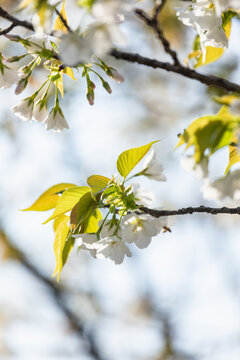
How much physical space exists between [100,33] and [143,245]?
33 centimetres

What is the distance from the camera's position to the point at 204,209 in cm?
62

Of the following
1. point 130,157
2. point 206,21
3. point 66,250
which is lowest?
point 66,250

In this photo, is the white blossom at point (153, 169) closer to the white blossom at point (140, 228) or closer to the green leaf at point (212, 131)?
the white blossom at point (140, 228)

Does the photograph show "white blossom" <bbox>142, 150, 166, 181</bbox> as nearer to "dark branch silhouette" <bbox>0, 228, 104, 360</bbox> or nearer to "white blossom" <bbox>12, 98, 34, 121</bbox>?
"white blossom" <bbox>12, 98, 34, 121</bbox>

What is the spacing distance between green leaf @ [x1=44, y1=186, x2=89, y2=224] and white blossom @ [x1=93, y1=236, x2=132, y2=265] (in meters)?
0.06

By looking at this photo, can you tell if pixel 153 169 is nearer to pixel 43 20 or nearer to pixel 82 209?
pixel 82 209

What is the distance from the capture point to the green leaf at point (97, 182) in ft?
1.95

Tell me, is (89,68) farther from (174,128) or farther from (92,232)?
(174,128)

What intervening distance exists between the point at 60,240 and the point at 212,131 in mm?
313

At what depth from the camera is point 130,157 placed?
0.60 m

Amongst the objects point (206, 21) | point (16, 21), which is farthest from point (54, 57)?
point (206, 21)

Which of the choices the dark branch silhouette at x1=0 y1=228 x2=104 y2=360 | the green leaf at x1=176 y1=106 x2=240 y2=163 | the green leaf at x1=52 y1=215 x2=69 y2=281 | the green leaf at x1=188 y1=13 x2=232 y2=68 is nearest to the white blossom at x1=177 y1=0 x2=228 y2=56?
the green leaf at x1=188 y1=13 x2=232 y2=68

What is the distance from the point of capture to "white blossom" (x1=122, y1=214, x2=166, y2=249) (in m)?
0.62

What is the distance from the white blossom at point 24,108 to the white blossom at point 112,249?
0.21m
